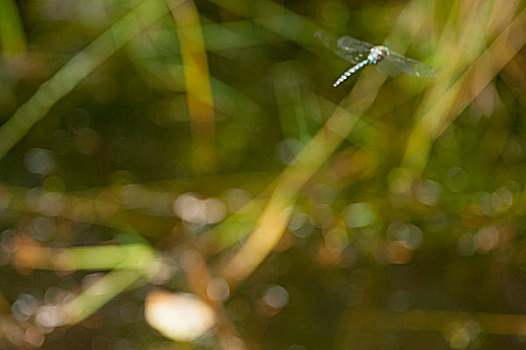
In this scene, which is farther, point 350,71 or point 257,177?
point 257,177

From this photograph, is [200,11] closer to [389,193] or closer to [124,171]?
[124,171]

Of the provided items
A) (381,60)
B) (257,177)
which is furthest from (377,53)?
(257,177)

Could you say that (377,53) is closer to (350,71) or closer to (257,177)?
(350,71)

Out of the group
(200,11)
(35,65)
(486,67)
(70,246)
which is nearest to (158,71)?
(200,11)

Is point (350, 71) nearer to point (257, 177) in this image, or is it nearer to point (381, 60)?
point (381, 60)
